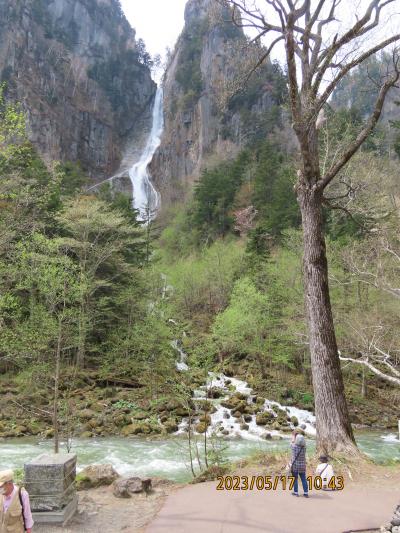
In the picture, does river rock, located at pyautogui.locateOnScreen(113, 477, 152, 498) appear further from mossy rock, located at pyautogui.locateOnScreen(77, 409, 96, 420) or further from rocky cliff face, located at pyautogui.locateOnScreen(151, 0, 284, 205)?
rocky cliff face, located at pyautogui.locateOnScreen(151, 0, 284, 205)

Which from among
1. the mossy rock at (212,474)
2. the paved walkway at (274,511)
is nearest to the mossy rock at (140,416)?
the mossy rock at (212,474)

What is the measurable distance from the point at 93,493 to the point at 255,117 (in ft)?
213

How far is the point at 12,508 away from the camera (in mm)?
4410

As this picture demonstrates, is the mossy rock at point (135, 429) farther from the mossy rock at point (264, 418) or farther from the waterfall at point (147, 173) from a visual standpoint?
the waterfall at point (147, 173)

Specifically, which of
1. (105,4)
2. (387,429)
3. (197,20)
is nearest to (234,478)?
(387,429)

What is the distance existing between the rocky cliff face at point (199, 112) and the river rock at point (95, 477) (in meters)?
58.4

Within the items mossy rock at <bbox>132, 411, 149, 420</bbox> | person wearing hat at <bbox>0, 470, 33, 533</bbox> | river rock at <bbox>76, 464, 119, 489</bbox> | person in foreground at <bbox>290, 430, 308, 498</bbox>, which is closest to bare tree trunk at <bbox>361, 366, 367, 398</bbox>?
mossy rock at <bbox>132, 411, 149, 420</bbox>

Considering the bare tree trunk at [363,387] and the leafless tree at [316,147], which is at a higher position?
the leafless tree at [316,147]

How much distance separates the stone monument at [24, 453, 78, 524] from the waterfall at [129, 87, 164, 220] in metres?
56.5

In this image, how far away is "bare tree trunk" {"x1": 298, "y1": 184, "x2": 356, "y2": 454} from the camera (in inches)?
306

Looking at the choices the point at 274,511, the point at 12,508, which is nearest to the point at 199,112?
the point at 274,511

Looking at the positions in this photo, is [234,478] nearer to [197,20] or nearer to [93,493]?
[93,493]

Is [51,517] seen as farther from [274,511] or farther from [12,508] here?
[274,511]

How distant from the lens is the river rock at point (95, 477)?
24.7ft
